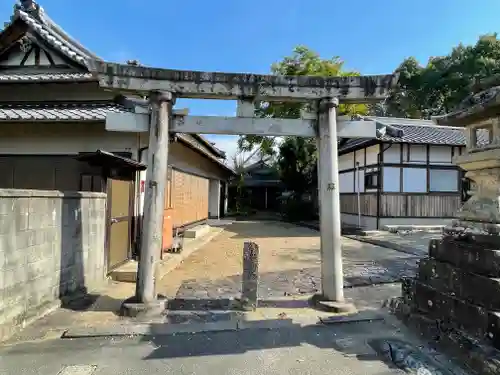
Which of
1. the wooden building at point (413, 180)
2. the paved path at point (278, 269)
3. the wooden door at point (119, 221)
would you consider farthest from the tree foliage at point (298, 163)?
the wooden door at point (119, 221)

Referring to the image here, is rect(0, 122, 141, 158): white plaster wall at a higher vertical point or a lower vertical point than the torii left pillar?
higher

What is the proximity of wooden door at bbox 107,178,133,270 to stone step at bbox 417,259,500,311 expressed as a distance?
5.96m

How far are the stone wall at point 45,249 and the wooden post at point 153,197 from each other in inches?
52.7

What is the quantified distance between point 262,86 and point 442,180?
14959 mm

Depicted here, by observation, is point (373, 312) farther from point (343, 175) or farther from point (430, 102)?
point (430, 102)

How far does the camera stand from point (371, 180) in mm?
17797

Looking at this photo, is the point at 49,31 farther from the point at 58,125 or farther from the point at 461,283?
the point at 461,283

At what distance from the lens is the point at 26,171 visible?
29.9 ft

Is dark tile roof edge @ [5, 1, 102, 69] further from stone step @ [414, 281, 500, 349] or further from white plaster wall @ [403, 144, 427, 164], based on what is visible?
white plaster wall @ [403, 144, 427, 164]

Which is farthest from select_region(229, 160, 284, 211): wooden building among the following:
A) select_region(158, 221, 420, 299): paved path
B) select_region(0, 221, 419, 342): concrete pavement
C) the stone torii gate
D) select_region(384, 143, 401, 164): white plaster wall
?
the stone torii gate

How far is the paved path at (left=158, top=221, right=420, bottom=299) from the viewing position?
6.91 m

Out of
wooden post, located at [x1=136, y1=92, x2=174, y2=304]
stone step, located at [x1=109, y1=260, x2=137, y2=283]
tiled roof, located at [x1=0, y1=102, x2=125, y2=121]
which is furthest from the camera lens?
tiled roof, located at [x1=0, y1=102, x2=125, y2=121]

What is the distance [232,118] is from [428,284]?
3.85 meters

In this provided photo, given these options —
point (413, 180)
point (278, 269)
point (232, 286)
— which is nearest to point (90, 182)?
point (232, 286)
